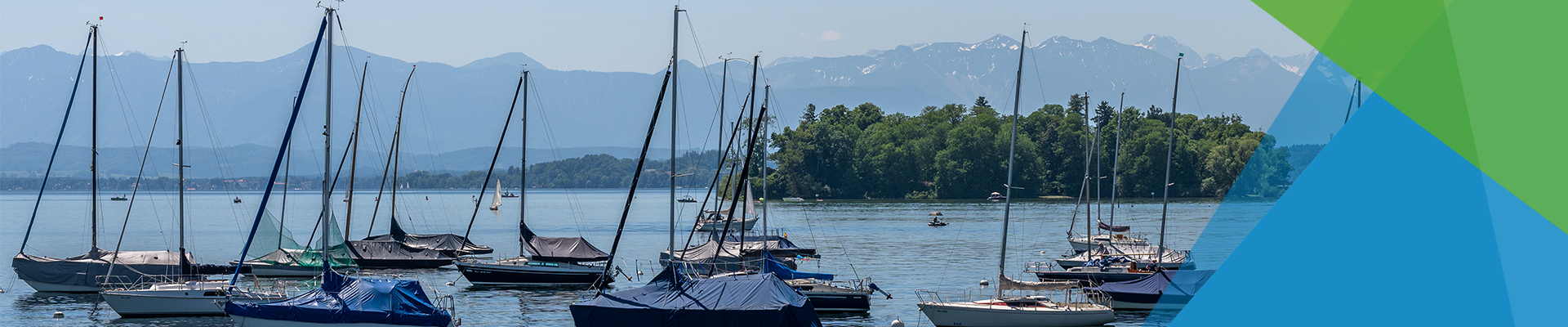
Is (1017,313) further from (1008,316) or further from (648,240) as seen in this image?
(648,240)

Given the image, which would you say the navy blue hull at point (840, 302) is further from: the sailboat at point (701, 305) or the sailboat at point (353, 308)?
the sailboat at point (353, 308)

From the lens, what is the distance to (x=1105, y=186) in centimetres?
19688

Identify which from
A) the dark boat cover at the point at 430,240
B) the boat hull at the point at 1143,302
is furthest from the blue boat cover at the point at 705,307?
the dark boat cover at the point at 430,240

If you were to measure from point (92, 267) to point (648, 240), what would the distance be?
52758 mm

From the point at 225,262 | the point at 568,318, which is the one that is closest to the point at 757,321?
the point at 568,318

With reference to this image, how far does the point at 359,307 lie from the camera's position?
A: 36.8 meters

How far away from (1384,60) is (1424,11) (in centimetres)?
5788

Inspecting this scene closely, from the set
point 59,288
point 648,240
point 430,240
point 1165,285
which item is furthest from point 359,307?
point 648,240

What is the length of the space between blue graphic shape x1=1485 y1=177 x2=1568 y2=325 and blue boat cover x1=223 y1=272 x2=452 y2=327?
97.8 feet

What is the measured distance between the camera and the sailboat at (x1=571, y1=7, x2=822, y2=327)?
119 ft

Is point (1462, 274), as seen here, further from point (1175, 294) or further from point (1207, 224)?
point (1207, 224)

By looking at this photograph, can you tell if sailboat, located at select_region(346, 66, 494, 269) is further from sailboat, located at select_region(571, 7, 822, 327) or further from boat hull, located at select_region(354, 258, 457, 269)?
sailboat, located at select_region(571, 7, 822, 327)

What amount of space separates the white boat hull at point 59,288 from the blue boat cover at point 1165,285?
37.8 m

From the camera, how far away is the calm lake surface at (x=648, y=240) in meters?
47.8
